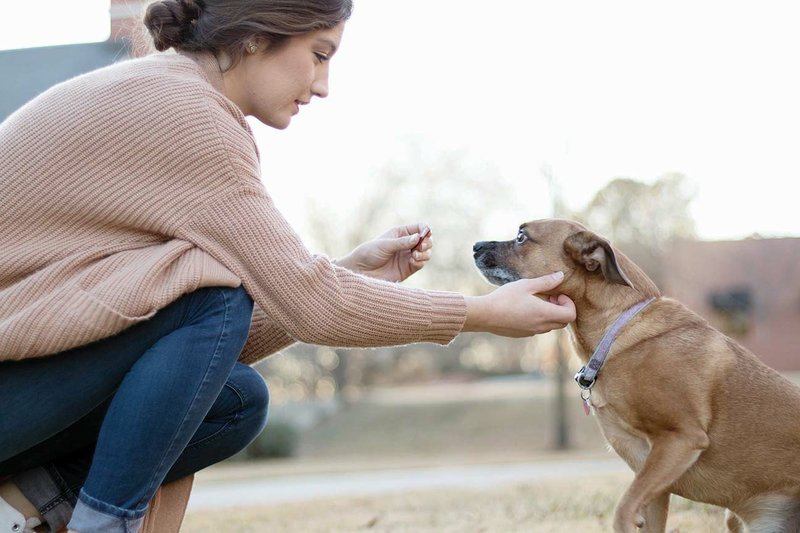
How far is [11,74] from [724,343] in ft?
13.9

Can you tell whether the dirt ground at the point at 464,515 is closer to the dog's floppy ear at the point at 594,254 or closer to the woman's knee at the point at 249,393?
the dog's floppy ear at the point at 594,254

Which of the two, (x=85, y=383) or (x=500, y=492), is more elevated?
(x=85, y=383)

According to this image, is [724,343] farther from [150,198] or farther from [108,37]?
[108,37]

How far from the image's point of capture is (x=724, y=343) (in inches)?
155

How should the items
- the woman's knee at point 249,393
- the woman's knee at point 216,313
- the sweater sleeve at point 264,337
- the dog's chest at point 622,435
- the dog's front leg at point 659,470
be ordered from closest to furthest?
the woman's knee at point 216,313 → the woman's knee at point 249,393 → the sweater sleeve at point 264,337 → the dog's front leg at point 659,470 → the dog's chest at point 622,435

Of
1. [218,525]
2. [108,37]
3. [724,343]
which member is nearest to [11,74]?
[108,37]

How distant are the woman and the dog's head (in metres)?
1.15

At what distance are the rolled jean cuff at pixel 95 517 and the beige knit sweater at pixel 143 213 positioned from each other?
43 centimetres

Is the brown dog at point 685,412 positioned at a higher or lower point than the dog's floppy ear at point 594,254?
lower

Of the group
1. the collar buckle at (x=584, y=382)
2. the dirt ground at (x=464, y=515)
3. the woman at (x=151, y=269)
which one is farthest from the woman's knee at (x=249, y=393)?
the dirt ground at (x=464, y=515)

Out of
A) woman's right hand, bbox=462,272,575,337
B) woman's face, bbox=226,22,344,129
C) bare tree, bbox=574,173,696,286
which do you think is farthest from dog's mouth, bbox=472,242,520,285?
bare tree, bbox=574,173,696,286

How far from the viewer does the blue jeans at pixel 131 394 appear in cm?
253

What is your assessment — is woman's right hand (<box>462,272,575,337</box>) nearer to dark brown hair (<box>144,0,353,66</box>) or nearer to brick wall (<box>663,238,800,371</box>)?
dark brown hair (<box>144,0,353,66</box>)

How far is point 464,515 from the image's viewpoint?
206 inches
